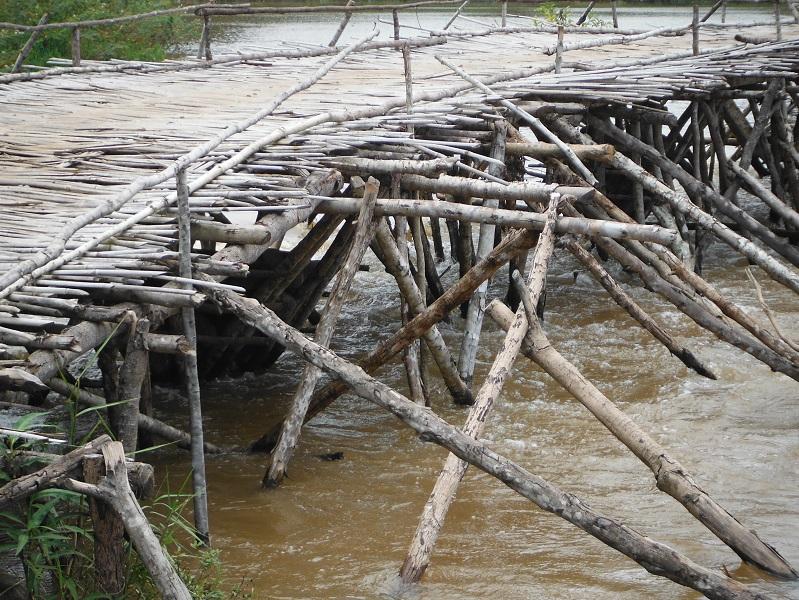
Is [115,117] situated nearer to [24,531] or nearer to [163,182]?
[163,182]

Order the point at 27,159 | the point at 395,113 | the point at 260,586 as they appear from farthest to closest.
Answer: the point at 395,113
the point at 27,159
the point at 260,586

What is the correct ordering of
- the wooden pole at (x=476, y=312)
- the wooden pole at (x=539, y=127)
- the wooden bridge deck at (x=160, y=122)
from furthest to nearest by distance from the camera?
the wooden pole at (x=476, y=312), the wooden pole at (x=539, y=127), the wooden bridge deck at (x=160, y=122)

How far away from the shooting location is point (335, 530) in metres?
4.39

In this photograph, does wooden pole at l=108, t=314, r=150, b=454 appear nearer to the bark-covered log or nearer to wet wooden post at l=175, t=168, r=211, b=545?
wet wooden post at l=175, t=168, r=211, b=545

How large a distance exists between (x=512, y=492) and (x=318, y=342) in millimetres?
1103

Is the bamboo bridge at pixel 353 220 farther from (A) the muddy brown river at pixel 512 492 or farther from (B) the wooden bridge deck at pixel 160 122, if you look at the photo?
(A) the muddy brown river at pixel 512 492

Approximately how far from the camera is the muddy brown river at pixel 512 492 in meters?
4.03

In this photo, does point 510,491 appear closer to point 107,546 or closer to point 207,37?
point 107,546

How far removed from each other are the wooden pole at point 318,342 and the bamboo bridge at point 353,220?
12mm

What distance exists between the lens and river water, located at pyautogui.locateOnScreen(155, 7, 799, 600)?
4.03m

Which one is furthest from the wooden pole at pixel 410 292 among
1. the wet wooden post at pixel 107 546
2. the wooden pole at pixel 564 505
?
the wet wooden post at pixel 107 546

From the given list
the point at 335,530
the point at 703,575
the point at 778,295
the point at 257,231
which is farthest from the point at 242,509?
the point at 778,295

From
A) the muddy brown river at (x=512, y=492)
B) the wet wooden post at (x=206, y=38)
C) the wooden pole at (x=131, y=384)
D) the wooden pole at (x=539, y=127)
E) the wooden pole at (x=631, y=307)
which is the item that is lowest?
the muddy brown river at (x=512, y=492)

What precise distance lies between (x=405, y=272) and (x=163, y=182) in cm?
135
